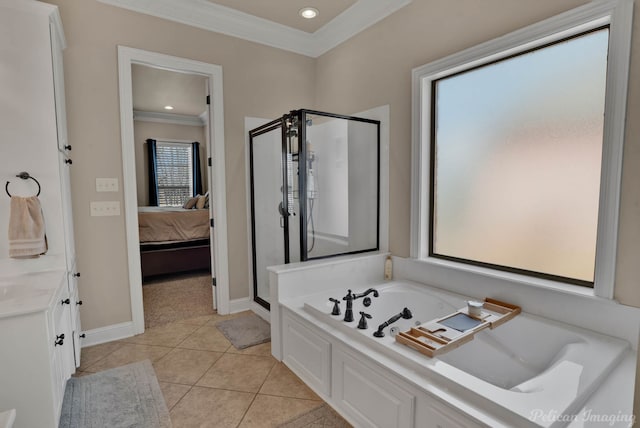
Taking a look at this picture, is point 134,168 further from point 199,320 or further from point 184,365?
point 184,365

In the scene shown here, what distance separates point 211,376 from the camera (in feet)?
7.34

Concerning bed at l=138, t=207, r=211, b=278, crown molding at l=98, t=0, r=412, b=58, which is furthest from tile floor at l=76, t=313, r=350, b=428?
crown molding at l=98, t=0, r=412, b=58

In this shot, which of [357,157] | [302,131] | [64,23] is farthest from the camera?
[357,157]

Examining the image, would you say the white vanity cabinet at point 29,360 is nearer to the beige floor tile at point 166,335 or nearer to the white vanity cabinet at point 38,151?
the white vanity cabinet at point 38,151

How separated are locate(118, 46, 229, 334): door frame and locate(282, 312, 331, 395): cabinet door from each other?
1.23 m

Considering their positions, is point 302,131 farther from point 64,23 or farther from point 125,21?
point 64,23

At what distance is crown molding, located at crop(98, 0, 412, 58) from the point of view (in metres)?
2.80

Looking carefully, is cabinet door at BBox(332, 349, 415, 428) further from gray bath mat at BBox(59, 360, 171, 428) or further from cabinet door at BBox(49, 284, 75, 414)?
cabinet door at BBox(49, 284, 75, 414)

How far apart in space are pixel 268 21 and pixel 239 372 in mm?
3136

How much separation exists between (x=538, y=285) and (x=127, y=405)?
251 cm

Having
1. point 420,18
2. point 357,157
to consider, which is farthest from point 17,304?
point 420,18

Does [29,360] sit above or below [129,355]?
above

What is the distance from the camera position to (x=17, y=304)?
1402mm

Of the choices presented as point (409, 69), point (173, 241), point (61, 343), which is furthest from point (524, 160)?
point (173, 241)
